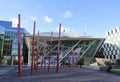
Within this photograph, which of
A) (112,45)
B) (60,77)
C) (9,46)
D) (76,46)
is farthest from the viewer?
(9,46)

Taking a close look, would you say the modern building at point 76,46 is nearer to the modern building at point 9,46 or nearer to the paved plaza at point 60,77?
the modern building at point 9,46

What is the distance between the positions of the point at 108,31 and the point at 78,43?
1327 cm

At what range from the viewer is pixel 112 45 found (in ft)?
255

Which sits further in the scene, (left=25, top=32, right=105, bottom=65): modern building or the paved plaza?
(left=25, top=32, right=105, bottom=65): modern building

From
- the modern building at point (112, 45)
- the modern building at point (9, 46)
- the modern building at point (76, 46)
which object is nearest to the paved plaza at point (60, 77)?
the modern building at point (76, 46)

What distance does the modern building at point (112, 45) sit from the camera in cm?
7431

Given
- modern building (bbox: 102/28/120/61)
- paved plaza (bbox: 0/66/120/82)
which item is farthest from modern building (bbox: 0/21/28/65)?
paved plaza (bbox: 0/66/120/82)

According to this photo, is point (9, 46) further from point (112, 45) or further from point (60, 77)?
point (60, 77)

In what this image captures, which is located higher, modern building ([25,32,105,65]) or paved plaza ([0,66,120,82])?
modern building ([25,32,105,65])

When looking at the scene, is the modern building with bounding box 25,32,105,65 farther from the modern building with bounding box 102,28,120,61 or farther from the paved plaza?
the paved plaza

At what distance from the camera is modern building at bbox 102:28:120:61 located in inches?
Answer: 2926

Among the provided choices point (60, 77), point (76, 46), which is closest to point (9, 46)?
point (76, 46)

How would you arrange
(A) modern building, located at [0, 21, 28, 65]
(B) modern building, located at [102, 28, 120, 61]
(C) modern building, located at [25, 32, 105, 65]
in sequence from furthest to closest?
(A) modern building, located at [0, 21, 28, 65]
(B) modern building, located at [102, 28, 120, 61]
(C) modern building, located at [25, 32, 105, 65]

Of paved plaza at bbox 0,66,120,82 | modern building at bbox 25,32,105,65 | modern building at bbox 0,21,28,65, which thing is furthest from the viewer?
modern building at bbox 0,21,28,65
